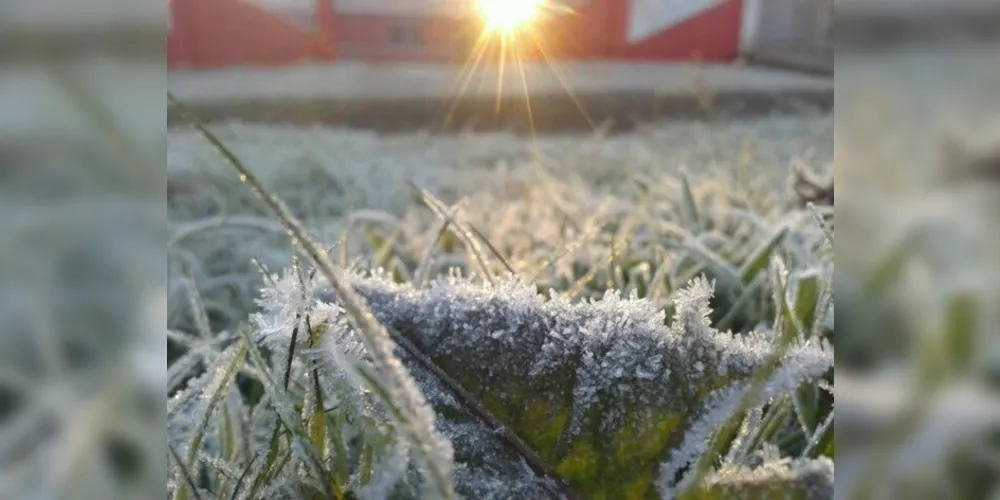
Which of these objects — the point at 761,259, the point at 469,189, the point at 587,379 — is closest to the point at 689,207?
the point at 761,259

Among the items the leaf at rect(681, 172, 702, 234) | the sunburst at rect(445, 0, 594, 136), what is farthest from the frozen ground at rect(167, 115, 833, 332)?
the sunburst at rect(445, 0, 594, 136)

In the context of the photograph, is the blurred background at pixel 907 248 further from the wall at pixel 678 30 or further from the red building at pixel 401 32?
the wall at pixel 678 30

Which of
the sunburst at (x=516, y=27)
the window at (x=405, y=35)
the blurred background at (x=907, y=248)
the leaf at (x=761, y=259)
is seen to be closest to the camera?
the blurred background at (x=907, y=248)

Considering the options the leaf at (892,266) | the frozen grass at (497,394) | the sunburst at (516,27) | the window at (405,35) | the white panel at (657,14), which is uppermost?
the white panel at (657,14)

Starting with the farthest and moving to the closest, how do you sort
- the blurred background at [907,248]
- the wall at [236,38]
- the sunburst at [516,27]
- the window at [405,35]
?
the window at [405,35] < the wall at [236,38] < the sunburst at [516,27] < the blurred background at [907,248]

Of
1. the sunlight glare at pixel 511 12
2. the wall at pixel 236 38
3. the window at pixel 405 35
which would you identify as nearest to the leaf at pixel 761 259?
the sunlight glare at pixel 511 12

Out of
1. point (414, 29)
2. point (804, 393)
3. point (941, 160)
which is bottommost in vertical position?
point (804, 393)

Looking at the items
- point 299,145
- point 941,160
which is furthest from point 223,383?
point 299,145

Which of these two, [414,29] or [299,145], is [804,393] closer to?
[299,145]

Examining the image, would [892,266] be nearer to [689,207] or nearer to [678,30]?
[689,207]
